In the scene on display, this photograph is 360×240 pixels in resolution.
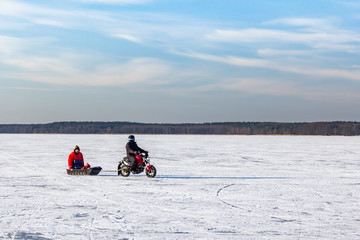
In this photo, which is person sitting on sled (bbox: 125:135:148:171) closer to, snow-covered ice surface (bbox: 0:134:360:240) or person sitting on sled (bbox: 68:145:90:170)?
snow-covered ice surface (bbox: 0:134:360:240)

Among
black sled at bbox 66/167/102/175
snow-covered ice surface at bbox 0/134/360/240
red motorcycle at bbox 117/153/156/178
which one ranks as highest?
red motorcycle at bbox 117/153/156/178

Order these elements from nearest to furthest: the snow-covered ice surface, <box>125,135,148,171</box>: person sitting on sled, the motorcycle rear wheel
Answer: the snow-covered ice surface, <box>125,135,148,171</box>: person sitting on sled, the motorcycle rear wheel

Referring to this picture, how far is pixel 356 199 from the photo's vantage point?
10.8 meters

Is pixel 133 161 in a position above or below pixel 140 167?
above

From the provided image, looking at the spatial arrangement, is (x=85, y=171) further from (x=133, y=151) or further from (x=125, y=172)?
(x=133, y=151)

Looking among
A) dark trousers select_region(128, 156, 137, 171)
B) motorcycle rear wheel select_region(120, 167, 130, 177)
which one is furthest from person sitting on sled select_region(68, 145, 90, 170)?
dark trousers select_region(128, 156, 137, 171)

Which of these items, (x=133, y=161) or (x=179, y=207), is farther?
(x=133, y=161)

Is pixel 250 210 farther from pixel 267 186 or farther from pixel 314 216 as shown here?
pixel 267 186

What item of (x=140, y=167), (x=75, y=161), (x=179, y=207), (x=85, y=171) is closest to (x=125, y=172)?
(x=140, y=167)

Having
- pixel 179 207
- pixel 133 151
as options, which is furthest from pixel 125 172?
pixel 179 207

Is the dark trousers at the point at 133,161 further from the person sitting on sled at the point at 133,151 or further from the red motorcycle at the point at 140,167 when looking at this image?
the red motorcycle at the point at 140,167

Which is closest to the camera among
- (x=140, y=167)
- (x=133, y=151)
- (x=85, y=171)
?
(x=133, y=151)

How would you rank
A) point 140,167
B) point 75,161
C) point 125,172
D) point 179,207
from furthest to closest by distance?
1. point 75,161
2. point 125,172
3. point 140,167
4. point 179,207

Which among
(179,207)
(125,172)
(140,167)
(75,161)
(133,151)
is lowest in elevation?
(179,207)
